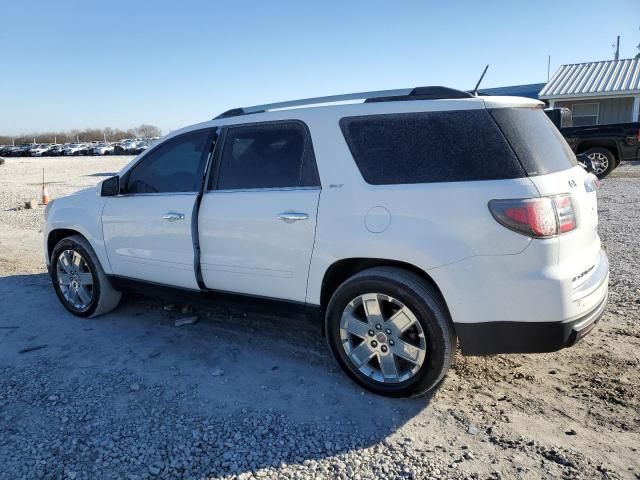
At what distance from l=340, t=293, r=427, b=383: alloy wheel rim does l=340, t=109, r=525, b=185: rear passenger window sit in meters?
0.80

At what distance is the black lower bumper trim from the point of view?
116 inches

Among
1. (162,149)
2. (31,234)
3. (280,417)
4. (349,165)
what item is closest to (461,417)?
(280,417)

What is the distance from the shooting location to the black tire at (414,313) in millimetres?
3113

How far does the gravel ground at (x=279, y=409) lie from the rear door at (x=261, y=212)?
661mm

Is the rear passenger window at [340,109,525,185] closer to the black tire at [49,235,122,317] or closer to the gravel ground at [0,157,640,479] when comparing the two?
the gravel ground at [0,157,640,479]

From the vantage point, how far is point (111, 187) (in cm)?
462

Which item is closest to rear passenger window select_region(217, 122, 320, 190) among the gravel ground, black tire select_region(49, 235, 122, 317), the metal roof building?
the gravel ground

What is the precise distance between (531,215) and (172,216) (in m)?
2.72

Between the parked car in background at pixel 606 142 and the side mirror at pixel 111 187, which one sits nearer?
the side mirror at pixel 111 187

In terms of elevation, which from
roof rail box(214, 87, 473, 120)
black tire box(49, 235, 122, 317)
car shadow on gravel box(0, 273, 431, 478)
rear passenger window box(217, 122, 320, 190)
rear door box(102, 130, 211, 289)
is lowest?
car shadow on gravel box(0, 273, 431, 478)

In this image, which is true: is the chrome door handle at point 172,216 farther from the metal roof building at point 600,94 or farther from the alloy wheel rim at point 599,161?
the metal roof building at point 600,94

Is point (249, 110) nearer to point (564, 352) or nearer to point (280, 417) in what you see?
point (280, 417)

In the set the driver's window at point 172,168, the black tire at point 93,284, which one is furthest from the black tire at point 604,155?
the black tire at point 93,284

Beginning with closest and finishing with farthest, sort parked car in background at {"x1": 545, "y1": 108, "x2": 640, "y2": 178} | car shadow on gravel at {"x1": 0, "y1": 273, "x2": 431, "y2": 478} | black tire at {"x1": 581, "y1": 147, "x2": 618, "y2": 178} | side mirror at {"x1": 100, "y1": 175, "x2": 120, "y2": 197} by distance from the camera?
car shadow on gravel at {"x1": 0, "y1": 273, "x2": 431, "y2": 478}
side mirror at {"x1": 100, "y1": 175, "x2": 120, "y2": 197}
parked car in background at {"x1": 545, "y1": 108, "x2": 640, "y2": 178}
black tire at {"x1": 581, "y1": 147, "x2": 618, "y2": 178}
